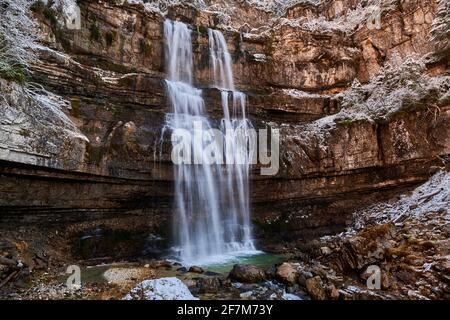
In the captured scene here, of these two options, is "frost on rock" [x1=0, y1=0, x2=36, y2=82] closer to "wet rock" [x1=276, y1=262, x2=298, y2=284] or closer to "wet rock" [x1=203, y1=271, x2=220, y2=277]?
"wet rock" [x1=203, y1=271, x2=220, y2=277]

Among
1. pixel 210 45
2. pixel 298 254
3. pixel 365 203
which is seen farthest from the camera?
pixel 210 45

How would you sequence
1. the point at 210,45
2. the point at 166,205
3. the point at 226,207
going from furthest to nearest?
the point at 210,45, the point at 226,207, the point at 166,205

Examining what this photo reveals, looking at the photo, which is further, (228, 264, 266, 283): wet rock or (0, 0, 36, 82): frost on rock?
(0, 0, 36, 82): frost on rock

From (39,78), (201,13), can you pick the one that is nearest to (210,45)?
(201,13)

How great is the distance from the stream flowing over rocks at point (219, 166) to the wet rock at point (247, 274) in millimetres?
37

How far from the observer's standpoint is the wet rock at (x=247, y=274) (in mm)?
7430

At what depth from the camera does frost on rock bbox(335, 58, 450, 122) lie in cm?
1251

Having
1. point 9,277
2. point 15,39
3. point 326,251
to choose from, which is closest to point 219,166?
point 326,251

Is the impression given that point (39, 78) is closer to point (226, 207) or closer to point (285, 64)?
point (226, 207)

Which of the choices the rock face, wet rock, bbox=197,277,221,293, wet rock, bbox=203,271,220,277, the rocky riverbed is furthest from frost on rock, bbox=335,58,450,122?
wet rock, bbox=197,277,221,293

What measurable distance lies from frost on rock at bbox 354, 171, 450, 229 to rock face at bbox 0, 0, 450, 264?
0.62 metres

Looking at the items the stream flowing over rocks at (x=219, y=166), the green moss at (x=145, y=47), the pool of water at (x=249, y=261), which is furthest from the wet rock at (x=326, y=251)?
the green moss at (x=145, y=47)

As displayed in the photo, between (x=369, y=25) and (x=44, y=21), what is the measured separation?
1602 cm

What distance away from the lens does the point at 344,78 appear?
53.7 feet
